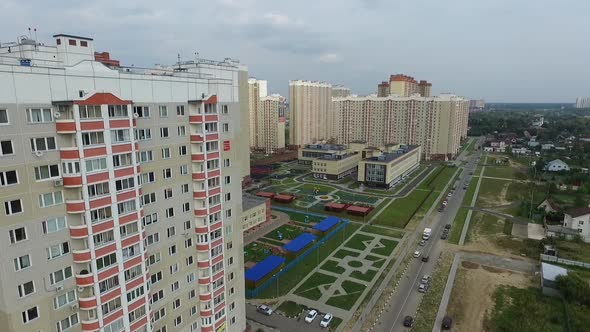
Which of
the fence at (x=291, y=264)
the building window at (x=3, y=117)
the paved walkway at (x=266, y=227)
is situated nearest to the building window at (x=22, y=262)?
the building window at (x=3, y=117)

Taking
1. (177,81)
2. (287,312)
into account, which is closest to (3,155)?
(177,81)

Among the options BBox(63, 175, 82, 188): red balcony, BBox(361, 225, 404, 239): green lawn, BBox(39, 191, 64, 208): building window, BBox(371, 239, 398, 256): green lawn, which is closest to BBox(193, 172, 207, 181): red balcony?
BBox(63, 175, 82, 188): red balcony

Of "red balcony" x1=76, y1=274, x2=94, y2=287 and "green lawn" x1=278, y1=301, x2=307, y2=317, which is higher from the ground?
"red balcony" x1=76, y1=274, x2=94, y2=287

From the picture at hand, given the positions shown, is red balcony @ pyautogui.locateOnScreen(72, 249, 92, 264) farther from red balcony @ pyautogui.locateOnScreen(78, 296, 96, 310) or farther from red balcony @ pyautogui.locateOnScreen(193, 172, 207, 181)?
red balcony @ pyautogui.locateOnScreen(193, 172, 207, 181)

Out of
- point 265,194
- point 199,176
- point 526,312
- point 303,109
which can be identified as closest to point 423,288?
point 526,312

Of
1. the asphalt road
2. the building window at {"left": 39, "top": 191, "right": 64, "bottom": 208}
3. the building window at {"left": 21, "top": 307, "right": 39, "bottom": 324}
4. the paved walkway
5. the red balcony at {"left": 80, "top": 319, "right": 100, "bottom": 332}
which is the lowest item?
the asphalt road

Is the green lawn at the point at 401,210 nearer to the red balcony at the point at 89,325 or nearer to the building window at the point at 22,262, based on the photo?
the red balcony at the point at 89,325

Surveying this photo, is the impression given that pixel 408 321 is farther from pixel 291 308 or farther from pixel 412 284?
pixel 291 308
